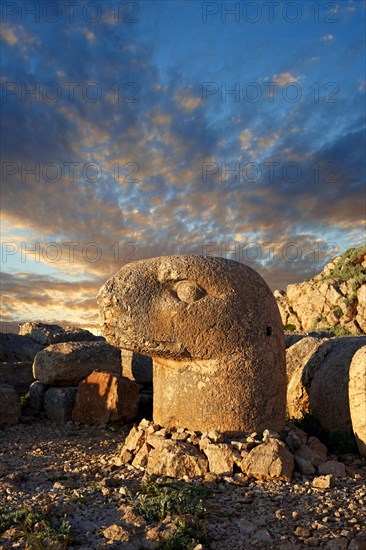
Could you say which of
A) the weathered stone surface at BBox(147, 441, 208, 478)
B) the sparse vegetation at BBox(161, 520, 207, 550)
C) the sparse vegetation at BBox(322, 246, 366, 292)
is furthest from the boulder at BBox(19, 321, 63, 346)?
the sparse vegetation at BBox(322, 246, 366, 292)

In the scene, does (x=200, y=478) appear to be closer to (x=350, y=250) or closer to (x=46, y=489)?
(x=46, y=489)

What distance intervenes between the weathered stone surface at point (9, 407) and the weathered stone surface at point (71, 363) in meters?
0.83

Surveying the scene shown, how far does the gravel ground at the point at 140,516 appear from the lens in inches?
171

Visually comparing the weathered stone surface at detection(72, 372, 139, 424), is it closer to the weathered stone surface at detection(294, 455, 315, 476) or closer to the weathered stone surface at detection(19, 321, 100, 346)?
the weathered stone surface at detection(19, 321, 100, 346)

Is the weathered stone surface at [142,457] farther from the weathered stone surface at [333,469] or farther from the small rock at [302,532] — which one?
the small rock at [302,532]

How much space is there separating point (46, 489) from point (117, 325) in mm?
2138

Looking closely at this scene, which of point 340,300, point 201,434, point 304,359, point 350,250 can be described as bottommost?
point 201,434

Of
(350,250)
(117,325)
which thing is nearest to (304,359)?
(117,325)

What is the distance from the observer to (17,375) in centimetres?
1231

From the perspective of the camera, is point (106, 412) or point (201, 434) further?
point (106, 412)

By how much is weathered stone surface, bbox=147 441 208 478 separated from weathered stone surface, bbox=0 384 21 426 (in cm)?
478

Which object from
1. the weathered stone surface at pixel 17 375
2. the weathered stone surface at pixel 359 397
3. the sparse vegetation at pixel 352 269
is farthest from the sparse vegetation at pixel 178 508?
the sparse vegetation at pixel 352 269

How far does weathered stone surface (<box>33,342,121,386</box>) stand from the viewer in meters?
10.6

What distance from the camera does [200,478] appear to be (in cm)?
578
